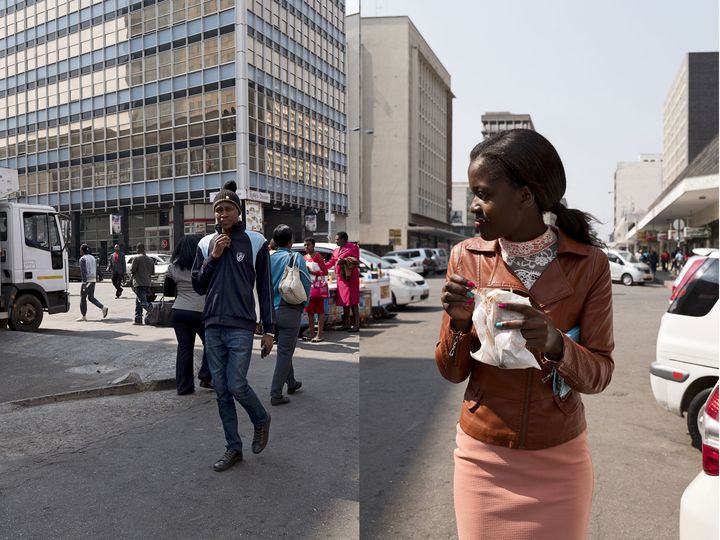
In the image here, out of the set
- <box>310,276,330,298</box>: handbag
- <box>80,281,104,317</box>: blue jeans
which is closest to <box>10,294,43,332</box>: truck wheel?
<box>80,281,104,317</box>: blue jeans

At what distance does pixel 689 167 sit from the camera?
31641 mm

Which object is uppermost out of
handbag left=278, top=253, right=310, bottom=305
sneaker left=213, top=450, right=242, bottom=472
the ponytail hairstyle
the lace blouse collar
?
the ponytail hairstyle

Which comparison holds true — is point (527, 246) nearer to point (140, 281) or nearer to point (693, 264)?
point (693, 264)

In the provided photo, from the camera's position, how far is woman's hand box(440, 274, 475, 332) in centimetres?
144

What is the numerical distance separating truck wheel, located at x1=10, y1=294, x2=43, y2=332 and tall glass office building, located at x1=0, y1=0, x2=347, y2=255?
63.0 inches

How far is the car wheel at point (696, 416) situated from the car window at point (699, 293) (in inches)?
25.6

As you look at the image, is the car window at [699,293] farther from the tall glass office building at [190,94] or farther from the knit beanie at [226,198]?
the knit beanie at [226,198]

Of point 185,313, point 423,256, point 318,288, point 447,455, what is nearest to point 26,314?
point 318,288

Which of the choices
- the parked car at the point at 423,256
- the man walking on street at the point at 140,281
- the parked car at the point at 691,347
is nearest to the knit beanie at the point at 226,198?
the parked car at the point at 691,347

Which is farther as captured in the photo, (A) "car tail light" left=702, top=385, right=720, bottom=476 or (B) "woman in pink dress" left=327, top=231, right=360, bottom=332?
(B) "woman in pink dress" left=327, top=231, right=360, bottom=332

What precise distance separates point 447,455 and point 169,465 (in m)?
2.09

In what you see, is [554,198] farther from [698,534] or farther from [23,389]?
[23,389]

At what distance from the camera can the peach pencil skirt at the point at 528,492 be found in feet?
5.17

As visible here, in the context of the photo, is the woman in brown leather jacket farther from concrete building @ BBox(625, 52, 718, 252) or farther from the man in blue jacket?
concrete building @ BBox(625, 52, 718, 252)
